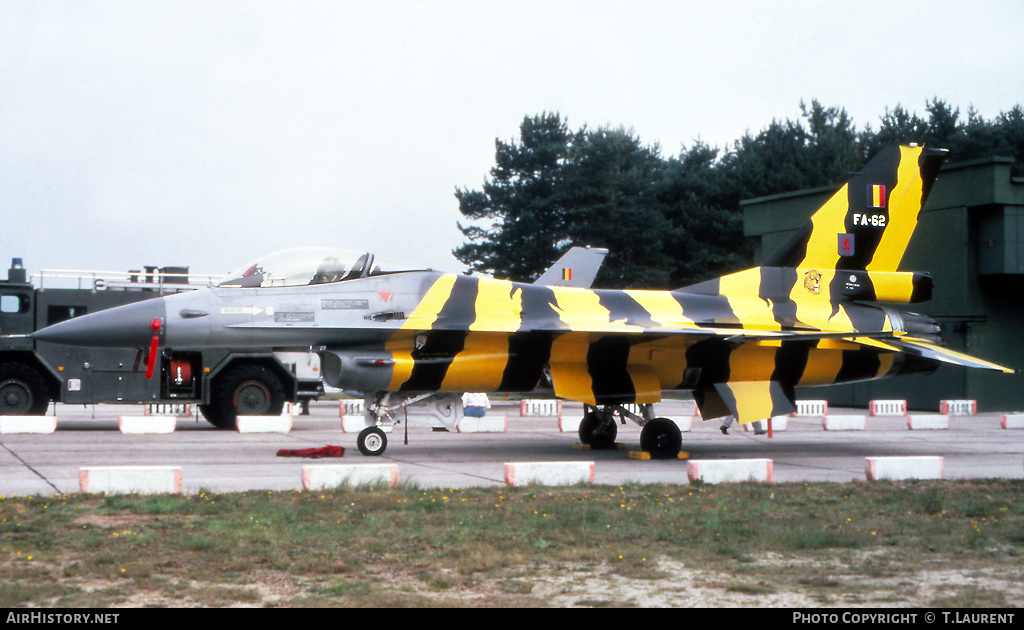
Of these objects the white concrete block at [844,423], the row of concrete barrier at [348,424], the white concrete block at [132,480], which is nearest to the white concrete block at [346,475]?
the white concrete block at [132,480]

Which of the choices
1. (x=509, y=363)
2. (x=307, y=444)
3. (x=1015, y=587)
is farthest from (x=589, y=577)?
(x=307, y=444)

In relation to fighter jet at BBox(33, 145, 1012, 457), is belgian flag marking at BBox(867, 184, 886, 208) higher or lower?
higher

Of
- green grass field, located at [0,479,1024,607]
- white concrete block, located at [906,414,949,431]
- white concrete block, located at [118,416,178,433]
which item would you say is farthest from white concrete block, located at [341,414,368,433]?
white concrete block, located at [906,414,949,431]

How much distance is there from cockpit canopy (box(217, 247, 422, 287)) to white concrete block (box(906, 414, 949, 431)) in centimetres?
1365

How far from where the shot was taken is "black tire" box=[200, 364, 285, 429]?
19.9 m

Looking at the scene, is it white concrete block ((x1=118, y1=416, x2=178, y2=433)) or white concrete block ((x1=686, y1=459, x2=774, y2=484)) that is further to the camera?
white concrete block ((x1=118, y1=416, x2=178, y2=433))

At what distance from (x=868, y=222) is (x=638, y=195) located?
3543cm

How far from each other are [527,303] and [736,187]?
40.6 metres

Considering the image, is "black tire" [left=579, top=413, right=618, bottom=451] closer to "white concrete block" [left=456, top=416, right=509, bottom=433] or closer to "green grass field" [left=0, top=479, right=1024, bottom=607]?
"white concrete block" [left=456, top=416, right=509, bottom=433]

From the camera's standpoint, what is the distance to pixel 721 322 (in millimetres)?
14938

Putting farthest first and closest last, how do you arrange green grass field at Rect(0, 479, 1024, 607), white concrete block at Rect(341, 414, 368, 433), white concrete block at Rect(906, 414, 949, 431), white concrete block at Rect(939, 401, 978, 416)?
white concrete block at Rect(939, 401, 978, 416), white concrete block at Rect(906, 414, 949, 431), white concrete block at Rect(341, 414, 368, 433), green grass field at Rect(0, 479, 1024, 607)

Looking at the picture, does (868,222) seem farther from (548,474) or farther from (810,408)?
(810,408)

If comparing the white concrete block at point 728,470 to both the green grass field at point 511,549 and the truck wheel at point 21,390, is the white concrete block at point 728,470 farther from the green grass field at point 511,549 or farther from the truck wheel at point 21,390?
the truck wheel at point 21,390

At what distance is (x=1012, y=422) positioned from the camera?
21.9m
